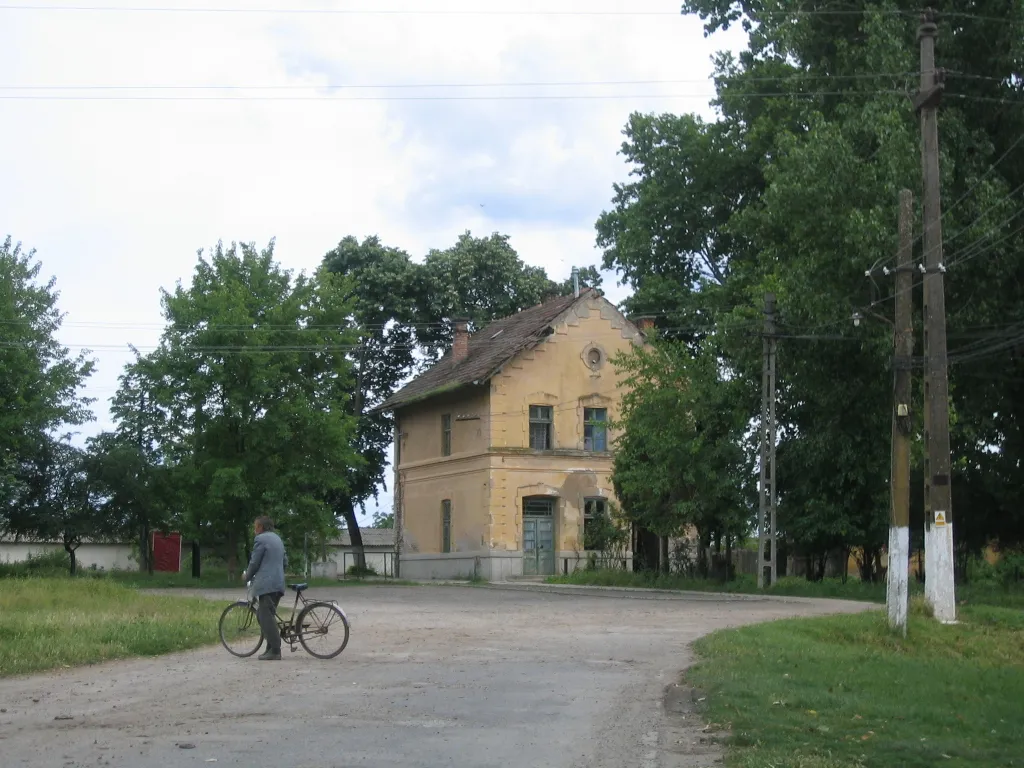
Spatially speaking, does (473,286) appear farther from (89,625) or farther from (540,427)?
(89,625)

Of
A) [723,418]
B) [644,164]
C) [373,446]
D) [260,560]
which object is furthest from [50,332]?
[260,560]

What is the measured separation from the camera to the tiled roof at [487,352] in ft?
164

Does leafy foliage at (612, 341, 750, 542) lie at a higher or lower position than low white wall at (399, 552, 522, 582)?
higher

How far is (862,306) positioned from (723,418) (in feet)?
35.5

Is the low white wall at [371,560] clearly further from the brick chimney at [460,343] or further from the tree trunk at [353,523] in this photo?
the brick chimney at [460,343]

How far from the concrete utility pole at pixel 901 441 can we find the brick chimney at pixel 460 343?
33.6 meters

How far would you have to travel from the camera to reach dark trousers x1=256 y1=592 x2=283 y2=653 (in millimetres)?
16078

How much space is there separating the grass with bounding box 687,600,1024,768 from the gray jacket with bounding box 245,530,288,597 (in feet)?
16.9

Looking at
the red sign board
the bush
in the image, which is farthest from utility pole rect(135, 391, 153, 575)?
the bush

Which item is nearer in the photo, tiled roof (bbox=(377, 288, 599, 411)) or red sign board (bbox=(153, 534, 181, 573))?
tiled roof (bbox=(377, 288, 599, 411))

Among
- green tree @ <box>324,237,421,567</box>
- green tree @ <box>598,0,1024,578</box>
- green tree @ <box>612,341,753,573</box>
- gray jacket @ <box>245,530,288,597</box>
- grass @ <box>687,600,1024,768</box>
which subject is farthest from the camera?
green tree @ <box>324,237,421,567</box>

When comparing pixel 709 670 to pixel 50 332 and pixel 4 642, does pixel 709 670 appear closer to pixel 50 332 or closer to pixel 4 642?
pixel 4 642

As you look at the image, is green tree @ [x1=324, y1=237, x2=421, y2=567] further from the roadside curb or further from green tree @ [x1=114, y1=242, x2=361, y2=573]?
the roadside curb

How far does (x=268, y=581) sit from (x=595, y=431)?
35.8 meters
